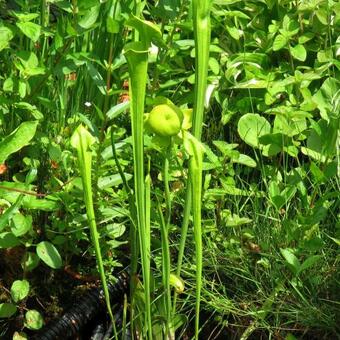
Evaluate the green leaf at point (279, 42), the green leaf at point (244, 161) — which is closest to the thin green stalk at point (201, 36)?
the green leaf at point (244, 161)

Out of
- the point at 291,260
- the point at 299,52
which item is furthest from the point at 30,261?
the point at 299,52

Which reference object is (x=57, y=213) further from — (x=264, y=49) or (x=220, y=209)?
(x=264, y=49)

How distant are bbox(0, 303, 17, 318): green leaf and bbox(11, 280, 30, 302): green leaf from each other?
0.13ft

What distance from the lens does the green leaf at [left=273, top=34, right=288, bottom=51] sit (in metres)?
2.07

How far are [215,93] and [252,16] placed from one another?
1.34ft

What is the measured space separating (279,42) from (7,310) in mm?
1019

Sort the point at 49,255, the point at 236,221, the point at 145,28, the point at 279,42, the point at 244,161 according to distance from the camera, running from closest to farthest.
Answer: the point at 145,28 < the point at 49,255 < the point at 236,221 < the point at 244,161 < the point at 279,42

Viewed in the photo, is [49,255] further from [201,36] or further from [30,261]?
[201,36]

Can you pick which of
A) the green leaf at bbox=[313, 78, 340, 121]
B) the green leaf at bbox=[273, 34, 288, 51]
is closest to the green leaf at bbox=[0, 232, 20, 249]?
the green leaf at bbox=[313, 78, 340, 121]

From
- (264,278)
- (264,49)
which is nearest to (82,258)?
(264,278)

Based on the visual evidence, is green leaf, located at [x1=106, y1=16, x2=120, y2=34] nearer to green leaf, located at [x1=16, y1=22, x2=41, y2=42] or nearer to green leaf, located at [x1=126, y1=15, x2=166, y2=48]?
green leaf, located at [x1=16, y1=22, x2=41, y2=42]

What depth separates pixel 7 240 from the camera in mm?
1595

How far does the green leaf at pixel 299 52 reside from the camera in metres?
2.08

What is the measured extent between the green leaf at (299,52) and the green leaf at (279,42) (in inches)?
1.2
